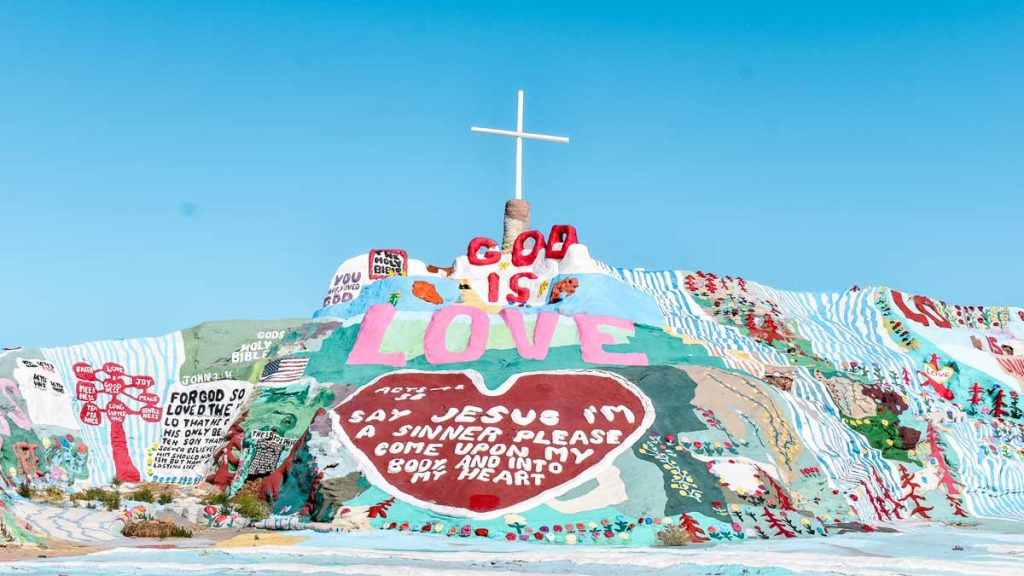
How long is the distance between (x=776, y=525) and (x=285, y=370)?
46.5ft

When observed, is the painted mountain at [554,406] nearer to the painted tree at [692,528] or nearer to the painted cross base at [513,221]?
the painted tree at [692,528]

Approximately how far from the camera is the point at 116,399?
3156cm

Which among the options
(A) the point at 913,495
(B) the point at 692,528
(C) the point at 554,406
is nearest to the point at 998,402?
(A) the point at 913,495

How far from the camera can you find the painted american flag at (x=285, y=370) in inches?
1135

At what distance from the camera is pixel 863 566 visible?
1532 cm

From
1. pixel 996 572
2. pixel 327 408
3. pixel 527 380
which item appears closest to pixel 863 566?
pixel 996 572

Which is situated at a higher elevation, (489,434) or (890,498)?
(489,434)

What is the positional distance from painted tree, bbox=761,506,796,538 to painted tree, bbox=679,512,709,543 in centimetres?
145

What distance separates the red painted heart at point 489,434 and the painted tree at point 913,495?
281 inches

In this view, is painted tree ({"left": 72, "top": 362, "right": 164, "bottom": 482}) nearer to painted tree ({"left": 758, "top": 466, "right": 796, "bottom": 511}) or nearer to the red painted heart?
the red painted heart

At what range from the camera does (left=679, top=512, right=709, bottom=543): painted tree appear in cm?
1919

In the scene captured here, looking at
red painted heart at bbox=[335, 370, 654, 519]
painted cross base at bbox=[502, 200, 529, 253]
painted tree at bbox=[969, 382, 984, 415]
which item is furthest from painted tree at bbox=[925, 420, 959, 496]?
painted cross base at bbox=[502, 200, 529, 253]

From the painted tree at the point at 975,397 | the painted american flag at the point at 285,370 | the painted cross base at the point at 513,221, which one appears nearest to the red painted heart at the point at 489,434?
the painted american flag at the point at 285,370

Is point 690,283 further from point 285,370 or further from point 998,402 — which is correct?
point 285,370
